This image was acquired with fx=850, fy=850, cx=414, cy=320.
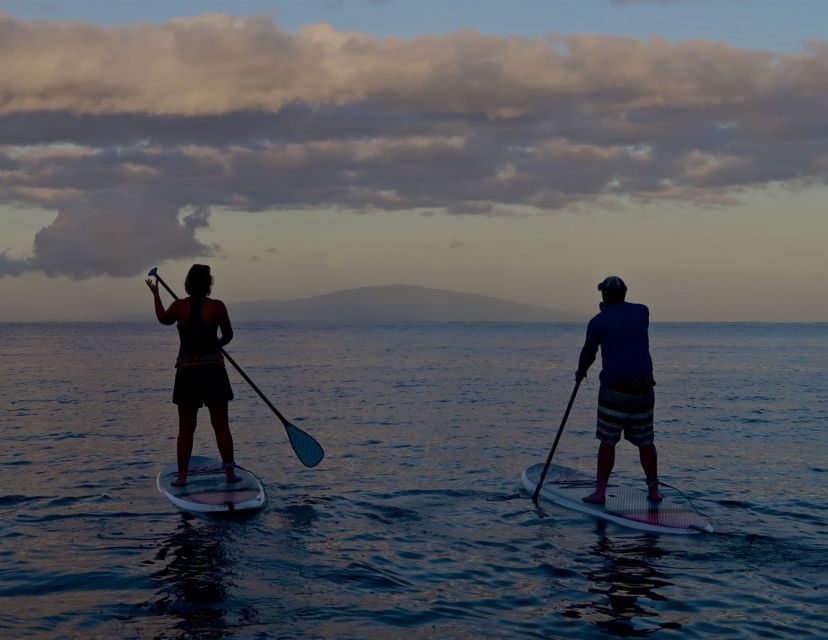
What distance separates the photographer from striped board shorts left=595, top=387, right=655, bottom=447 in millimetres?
10797

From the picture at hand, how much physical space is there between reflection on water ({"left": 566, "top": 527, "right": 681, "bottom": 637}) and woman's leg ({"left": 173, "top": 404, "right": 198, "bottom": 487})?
5.44 metres

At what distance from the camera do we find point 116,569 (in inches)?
344

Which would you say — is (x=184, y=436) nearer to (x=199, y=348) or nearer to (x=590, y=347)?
(x=199, y=348)

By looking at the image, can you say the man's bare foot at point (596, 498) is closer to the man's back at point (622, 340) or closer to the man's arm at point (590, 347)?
the man's back at point (622, 340)

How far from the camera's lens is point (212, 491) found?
38.2ft

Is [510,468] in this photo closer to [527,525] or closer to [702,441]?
[527,525]

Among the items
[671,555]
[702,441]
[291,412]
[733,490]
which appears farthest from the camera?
[291,412]

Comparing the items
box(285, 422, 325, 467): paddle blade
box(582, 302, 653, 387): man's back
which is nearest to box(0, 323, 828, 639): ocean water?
box(285, 422, 325, 467): paddle blade

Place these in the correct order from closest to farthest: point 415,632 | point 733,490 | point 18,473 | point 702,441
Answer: point 415,632, point 733,490, point 18,473, point 702,441

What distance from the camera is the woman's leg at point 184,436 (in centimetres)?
1132

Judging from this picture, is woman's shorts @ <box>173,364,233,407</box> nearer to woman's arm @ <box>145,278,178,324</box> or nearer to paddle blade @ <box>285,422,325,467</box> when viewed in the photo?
woman's arm @ <box>145,278,178,324</box>

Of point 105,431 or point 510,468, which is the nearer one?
point 510,468

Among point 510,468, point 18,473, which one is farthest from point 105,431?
point 510,468

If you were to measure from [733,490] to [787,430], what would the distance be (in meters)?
9.00
